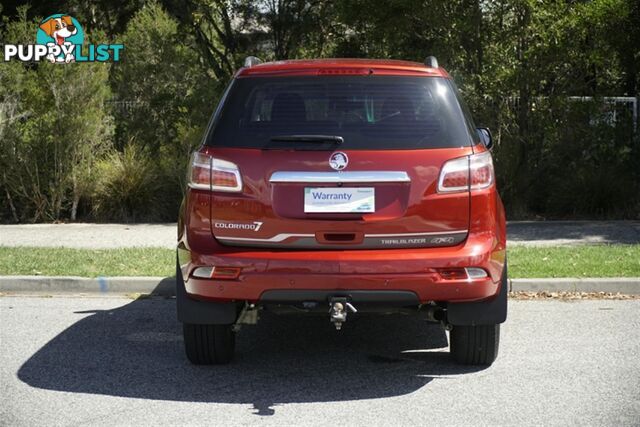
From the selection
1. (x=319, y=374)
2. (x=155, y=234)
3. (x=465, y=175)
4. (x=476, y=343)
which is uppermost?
(x=465, y=175)

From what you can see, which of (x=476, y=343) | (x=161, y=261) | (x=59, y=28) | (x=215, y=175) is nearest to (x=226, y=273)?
(x=215, y=175)

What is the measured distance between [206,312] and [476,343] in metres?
1.65

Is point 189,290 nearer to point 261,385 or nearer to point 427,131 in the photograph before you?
point 261,385

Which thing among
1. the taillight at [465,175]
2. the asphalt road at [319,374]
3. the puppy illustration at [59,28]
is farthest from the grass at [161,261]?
the puppy illustration at [59,28]

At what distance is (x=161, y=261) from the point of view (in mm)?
9719

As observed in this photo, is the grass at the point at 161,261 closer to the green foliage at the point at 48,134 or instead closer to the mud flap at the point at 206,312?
the mud flap at the point at 206,312

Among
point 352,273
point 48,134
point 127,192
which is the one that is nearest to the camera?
point 352,273

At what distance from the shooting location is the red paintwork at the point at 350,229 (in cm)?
526

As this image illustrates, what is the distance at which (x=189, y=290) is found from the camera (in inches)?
219

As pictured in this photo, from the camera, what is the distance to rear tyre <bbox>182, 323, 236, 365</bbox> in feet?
19.5

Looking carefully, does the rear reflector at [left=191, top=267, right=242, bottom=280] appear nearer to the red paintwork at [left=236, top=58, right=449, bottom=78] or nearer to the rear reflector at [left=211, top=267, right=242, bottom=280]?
the rear reflector at [left=211, top=267, right=242, bottom=280]

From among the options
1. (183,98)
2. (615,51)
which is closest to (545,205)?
(615,51)

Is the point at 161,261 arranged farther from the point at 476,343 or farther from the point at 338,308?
the point at 338,308

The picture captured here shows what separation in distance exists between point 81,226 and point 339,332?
717 cm
